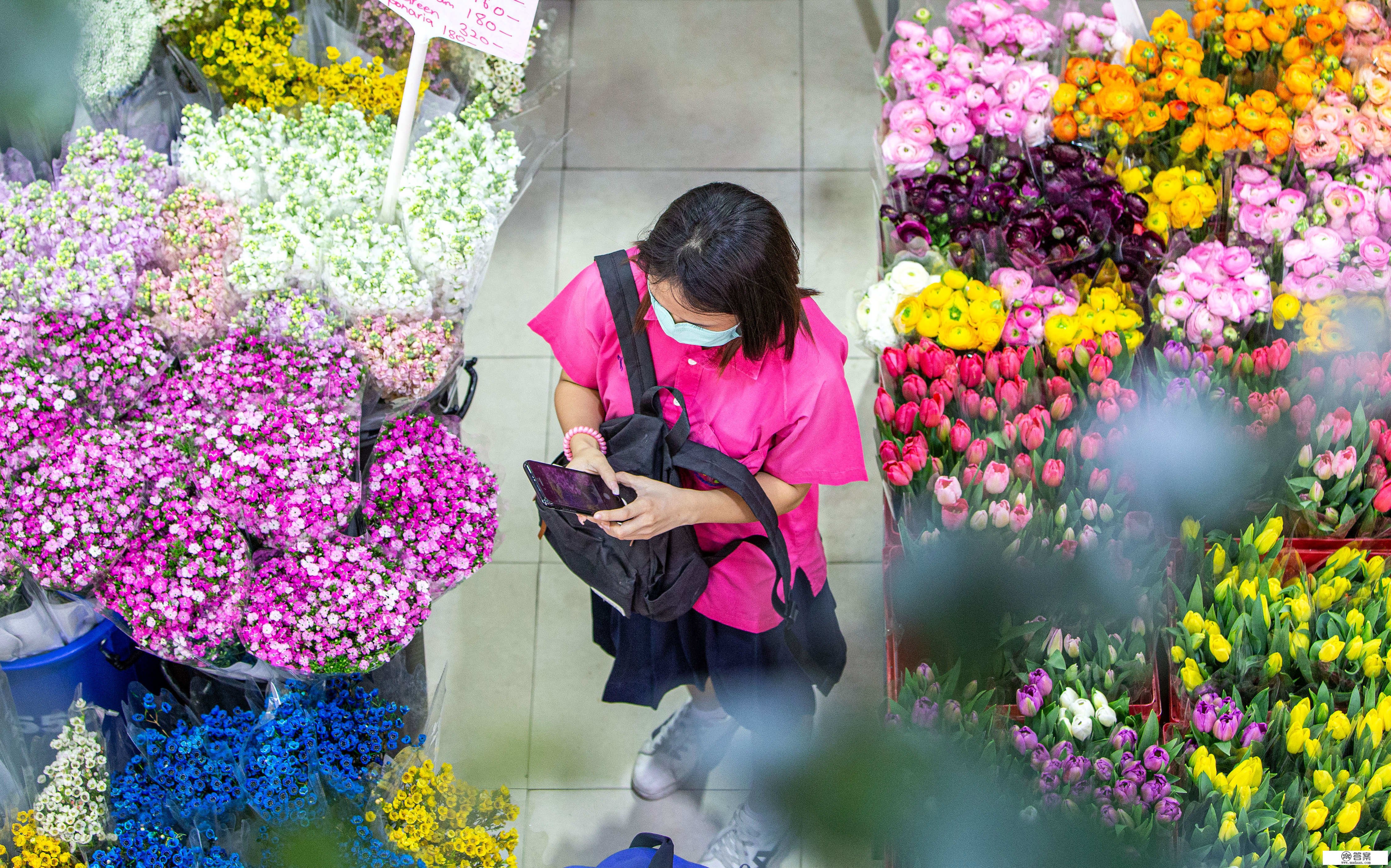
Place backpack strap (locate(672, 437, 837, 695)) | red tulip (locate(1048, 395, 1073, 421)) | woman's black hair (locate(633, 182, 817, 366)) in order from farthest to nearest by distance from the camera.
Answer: red tulip (locate(1048, 395, 1073, 421)) < backpack strap (locate(672, 437, 837, 695)) < woman's black hair (locate(633, 182, 817, 366))

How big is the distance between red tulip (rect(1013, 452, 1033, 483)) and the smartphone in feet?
2.13

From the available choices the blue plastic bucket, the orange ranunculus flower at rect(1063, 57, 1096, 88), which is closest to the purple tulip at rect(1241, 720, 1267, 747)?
the orange ranunculus flower at rect(1063, 57, 1096, 88)

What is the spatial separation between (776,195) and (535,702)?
1513mm

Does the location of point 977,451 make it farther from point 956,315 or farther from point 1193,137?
point 1193,137

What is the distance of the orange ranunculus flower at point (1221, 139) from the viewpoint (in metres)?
2.10

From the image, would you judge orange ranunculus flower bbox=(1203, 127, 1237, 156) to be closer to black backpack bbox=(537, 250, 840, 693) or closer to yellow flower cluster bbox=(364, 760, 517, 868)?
black backpack bbox=(537, 250, 840, 693)

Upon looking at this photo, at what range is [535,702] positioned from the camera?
7.84ft

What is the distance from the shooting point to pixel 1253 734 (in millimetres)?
1433

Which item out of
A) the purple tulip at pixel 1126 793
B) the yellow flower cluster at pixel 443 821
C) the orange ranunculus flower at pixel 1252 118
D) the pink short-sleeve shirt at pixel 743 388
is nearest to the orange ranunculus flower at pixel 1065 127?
the orange ranunculus flower at pixel 1252 118

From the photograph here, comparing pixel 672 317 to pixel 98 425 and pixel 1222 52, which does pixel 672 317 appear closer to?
pixel 98 425

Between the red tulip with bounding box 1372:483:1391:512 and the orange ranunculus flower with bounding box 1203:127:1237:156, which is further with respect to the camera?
the orange ranunculus flower with bounding box 1203:127:1237:156

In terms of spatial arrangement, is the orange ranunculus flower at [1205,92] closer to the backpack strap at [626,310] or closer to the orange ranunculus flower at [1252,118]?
the orange ranunculus flower at [1252,118]

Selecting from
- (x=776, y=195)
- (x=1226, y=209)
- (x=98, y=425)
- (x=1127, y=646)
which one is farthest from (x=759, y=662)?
(x=776, y=195)

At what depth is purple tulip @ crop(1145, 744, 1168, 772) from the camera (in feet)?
4.74
